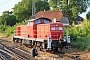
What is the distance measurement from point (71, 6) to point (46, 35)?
44.3 meters

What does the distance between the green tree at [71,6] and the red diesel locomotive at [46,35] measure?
132 feet

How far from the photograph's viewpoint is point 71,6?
2386 inches

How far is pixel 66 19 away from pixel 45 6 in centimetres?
1094

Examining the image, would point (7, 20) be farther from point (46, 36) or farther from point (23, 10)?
point (46, 36)

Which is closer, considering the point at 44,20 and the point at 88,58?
the point at 88,58

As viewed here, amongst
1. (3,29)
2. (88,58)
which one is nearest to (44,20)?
(88,58)

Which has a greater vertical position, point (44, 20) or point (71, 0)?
point (71, 0)

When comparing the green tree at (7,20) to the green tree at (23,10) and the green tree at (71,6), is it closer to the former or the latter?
the green tree at (23,10)

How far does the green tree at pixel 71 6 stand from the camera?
59.3 meters

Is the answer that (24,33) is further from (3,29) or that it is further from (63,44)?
(3,29)

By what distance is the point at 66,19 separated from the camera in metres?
59.1

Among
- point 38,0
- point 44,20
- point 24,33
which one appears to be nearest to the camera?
point 44,20

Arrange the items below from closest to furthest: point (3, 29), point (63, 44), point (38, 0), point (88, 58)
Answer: point (88, 58), point (63, 44), point (3, 29), point (38, 0)

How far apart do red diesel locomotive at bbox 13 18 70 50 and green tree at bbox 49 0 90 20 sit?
40.4 m
